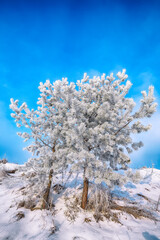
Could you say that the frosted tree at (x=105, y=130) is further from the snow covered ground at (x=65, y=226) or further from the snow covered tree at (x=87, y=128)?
the snow covered ground at (x=65, y=226)

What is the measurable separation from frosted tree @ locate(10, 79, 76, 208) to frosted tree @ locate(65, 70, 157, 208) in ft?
1.87

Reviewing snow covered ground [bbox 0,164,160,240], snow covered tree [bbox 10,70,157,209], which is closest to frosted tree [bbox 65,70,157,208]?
snow covered tree [bbox 10,70,157,209]

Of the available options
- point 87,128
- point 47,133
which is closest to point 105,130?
point 87,128

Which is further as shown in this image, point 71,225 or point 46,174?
point 46,174

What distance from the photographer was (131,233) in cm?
345

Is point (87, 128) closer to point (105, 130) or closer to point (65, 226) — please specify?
point (105, 130)

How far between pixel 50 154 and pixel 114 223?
2788 millimetres

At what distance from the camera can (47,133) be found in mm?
5000

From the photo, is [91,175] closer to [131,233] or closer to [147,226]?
[131,233]

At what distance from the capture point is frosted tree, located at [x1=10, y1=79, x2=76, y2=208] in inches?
179

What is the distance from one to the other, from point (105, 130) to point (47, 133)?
2161 mm

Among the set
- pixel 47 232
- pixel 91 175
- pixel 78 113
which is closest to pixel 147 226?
pixel 91 175

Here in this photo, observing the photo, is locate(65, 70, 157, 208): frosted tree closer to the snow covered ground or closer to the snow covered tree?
the snow covered tree

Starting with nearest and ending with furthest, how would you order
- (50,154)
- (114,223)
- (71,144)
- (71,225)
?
(71,225)
(114,223)
(71,144)
(50,154)
